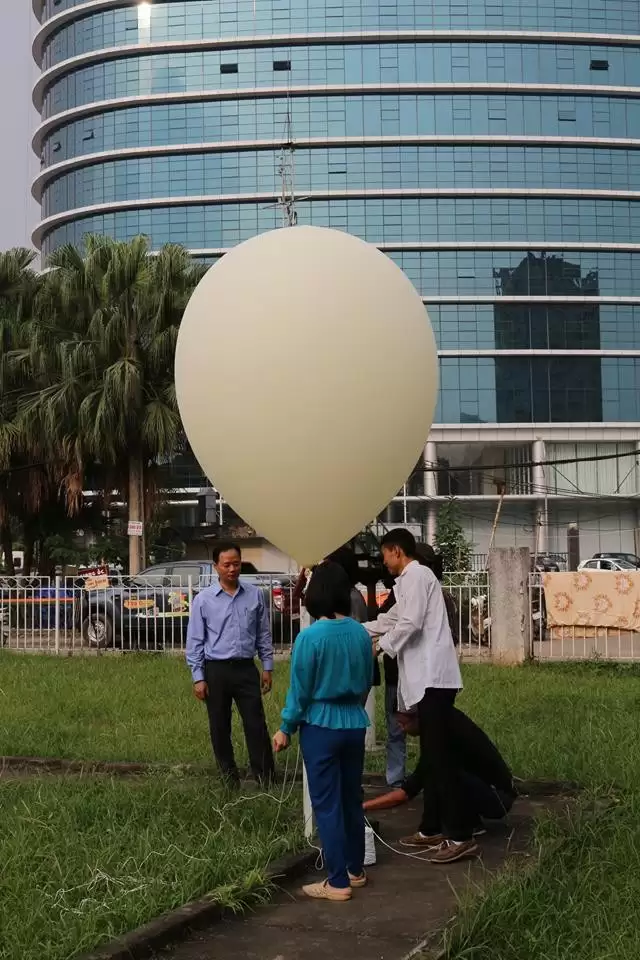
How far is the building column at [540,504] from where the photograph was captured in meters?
60.4

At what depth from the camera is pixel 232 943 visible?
187 inches

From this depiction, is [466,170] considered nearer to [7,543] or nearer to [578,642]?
[7,543]

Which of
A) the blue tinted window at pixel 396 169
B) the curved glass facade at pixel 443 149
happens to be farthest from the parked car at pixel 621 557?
the blue tinted window at pixel 396 169

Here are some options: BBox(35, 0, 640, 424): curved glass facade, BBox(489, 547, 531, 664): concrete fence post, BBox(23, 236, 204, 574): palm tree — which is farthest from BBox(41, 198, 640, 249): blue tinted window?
BBox(489, 547, 531, 664): concrete fence post

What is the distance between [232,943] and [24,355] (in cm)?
2315

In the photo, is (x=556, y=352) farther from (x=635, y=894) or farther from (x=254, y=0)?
(x=635, y=894)

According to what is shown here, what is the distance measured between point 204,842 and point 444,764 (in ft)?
4.36

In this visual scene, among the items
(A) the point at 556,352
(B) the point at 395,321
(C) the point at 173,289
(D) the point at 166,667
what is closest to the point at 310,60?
(A) the point at 556,352

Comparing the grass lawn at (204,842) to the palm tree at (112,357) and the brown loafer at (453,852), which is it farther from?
the palm tree at (112,357)

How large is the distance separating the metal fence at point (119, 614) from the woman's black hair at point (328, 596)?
11949 millimetres

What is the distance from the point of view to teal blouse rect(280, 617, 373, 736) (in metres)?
5.35

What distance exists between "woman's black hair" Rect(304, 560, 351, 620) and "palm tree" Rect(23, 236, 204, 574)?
1936cm

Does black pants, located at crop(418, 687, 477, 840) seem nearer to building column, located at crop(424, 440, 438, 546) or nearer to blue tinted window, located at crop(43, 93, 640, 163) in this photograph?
building column, located at crop(424, 440, 438, 546)

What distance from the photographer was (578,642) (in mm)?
16125
